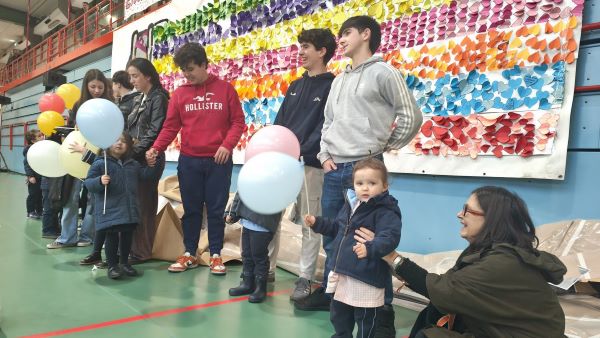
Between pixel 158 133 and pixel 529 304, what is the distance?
2285 millimetres

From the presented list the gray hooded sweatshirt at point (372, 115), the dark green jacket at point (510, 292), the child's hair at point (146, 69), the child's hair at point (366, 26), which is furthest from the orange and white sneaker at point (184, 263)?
the dark green jacket at point (510, 292)

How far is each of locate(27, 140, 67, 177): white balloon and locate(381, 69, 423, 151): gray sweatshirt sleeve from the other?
2231 millimetres

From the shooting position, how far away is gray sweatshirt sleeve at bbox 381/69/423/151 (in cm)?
174

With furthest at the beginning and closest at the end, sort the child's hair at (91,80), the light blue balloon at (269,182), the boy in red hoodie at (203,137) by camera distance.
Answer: the child's hair at (91,80)
the boy in red hoodie at (203,137)
the light blue balloon at (269,182)

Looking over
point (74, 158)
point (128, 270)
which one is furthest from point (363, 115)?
point (74, 158)

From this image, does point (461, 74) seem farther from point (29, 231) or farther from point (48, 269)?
point (29, 231)

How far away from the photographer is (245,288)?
2.22 meters

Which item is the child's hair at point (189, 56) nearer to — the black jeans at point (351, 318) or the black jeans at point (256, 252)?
the black jeans at point (256, 252)

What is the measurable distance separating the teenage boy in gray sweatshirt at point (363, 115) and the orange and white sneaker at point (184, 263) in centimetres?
115

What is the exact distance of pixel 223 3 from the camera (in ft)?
14.5

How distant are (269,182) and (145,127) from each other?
5.73 feet

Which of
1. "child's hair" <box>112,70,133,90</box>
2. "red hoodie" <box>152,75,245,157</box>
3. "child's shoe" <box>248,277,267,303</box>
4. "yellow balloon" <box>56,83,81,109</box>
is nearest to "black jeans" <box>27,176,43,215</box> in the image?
"yellow balloon" <box>56,83,81,109</box>

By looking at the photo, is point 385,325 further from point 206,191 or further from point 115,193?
point 115,193

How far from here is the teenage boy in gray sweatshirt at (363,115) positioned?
1.75m
